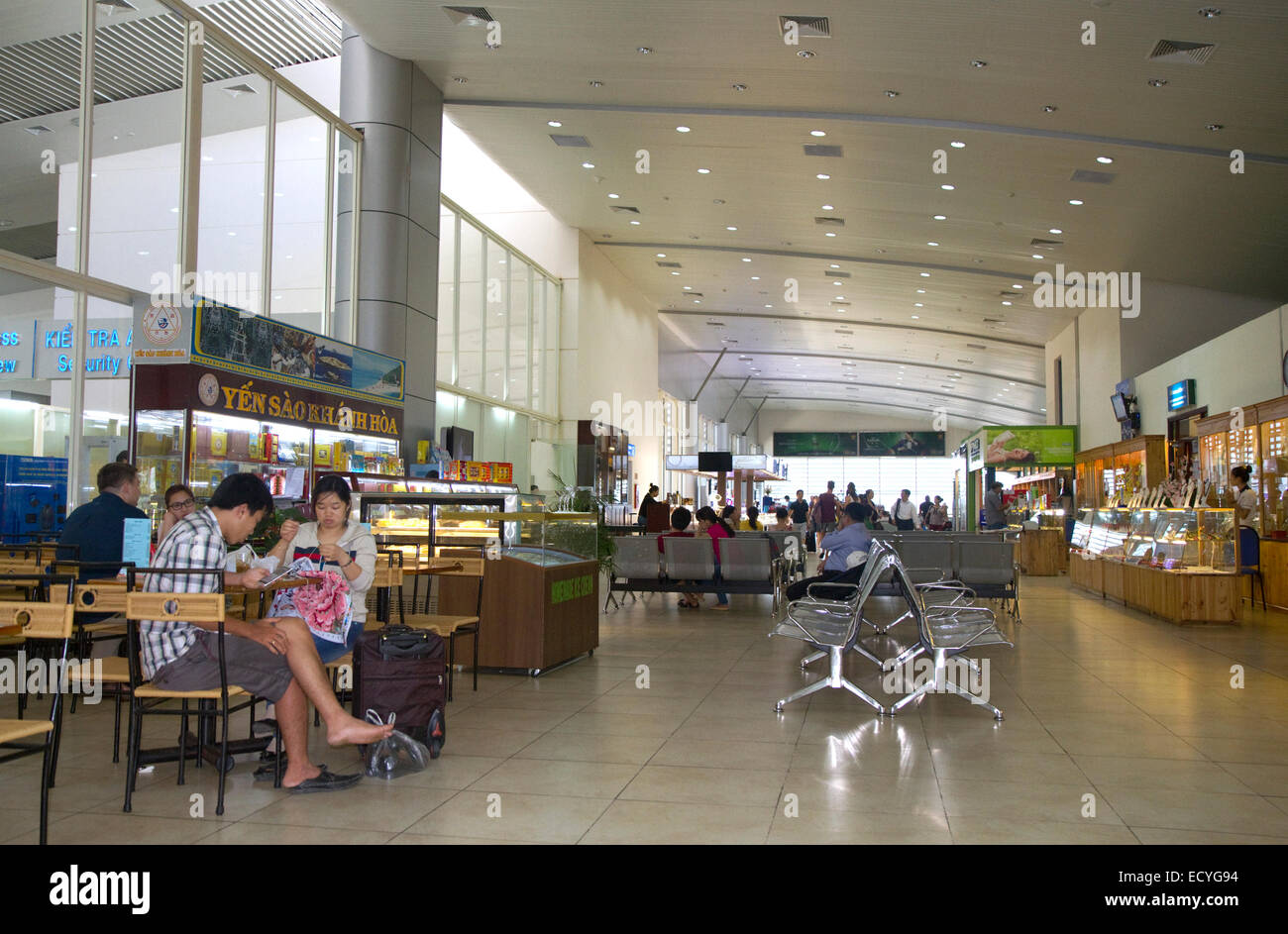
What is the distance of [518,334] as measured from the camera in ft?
60.5

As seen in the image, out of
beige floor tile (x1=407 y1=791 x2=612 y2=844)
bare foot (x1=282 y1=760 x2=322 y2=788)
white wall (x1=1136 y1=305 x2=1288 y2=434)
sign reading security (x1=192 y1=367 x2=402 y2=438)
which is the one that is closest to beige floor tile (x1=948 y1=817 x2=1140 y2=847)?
beige floor tile (x1=407 y1=791 x2=612 y2=844)

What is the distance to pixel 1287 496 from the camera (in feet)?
34.9

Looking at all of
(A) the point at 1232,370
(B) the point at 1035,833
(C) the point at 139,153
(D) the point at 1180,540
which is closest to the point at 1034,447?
(A) the point at 1232,370

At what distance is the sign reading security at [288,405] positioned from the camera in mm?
8039

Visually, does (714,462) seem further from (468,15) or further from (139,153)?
(139,153)

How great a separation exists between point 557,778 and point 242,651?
127cm

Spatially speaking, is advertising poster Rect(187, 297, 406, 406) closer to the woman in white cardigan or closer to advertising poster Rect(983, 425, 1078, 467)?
the woman in white cardigan

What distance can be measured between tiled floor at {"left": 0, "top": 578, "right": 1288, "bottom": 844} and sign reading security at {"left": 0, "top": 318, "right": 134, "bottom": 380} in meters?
3.59

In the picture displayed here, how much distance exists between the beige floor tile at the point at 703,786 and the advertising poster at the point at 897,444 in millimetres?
46513

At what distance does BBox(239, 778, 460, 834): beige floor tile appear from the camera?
329 centimetres

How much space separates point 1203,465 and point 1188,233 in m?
3.37

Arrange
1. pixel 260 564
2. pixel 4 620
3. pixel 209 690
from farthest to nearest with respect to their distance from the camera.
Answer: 1. pixel 260 564
2. pixel 209 690
3. pixel 4 620

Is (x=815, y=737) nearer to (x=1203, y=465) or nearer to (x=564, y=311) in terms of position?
(x=1203, y=465)

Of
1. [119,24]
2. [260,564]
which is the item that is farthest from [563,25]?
[260,564]
